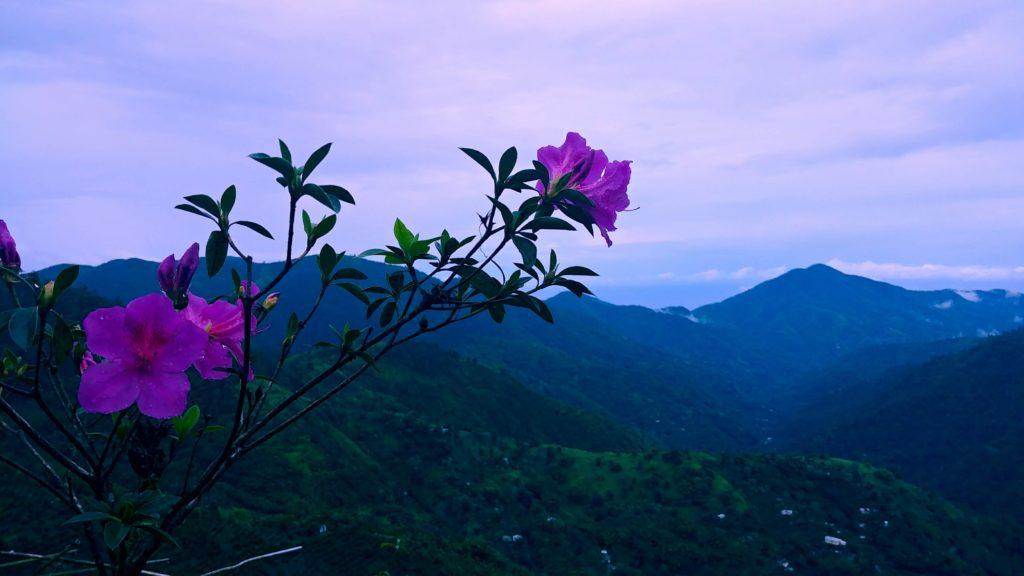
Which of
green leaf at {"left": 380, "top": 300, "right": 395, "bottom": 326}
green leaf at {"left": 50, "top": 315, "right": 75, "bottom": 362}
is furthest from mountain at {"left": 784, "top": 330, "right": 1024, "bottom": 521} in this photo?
green leaf at {"left": 50, "top": 315, "right": 75, "bottom": 362}

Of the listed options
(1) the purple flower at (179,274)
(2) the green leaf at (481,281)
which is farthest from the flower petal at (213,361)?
(2) the green leaf at (481,281)

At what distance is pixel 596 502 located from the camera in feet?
141

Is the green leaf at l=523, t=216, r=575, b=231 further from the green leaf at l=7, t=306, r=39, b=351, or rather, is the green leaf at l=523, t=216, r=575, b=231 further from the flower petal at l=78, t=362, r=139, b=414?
the green leaf at l=7, t=306, r=39, b=351

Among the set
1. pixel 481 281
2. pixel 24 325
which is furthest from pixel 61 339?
pixel 481 281

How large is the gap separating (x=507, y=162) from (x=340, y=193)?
1.70 feet

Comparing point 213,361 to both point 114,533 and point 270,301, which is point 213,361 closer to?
point 270,301

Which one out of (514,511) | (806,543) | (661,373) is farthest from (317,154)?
(661,373)

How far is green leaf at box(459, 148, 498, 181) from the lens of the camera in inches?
75.7

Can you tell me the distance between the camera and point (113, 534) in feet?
4.56

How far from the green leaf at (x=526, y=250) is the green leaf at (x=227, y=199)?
0.82 meters

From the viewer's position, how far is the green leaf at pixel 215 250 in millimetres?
1606

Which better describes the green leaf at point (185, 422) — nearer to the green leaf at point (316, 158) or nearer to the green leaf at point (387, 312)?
the green leaf at point (387, 312)

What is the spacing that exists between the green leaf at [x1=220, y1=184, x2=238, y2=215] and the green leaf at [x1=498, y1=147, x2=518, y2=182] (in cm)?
77

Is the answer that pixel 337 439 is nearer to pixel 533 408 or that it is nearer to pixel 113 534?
pixel 533 408
